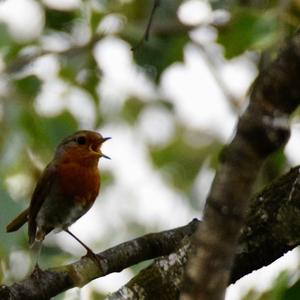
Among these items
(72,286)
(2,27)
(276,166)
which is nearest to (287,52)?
(72,286)

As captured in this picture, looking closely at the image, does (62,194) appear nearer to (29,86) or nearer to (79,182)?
(79,182)

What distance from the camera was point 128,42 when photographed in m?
6.04

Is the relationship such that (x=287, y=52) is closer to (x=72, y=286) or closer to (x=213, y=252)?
(x=213, y=252)

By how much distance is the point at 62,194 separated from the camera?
18.2 feet

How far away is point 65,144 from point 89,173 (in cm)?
35

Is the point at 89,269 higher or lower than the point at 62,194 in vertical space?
lower

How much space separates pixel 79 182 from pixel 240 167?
11.6 ft

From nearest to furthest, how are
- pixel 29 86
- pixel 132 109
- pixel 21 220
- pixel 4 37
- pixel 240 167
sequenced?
pixel 240 167 < pixel 21 220 < pixel 4 37 < pixel 29 86 < pixel 132 109

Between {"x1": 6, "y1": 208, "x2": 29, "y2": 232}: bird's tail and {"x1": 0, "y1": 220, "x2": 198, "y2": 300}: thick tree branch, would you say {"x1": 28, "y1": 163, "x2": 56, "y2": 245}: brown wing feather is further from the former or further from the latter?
{"x1": 0, "y1": 220, "x2": 198, "y2": 300}: thick tree branch

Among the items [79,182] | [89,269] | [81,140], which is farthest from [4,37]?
[89,269]

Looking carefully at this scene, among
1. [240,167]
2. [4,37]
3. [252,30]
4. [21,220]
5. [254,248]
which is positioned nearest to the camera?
[240,167]

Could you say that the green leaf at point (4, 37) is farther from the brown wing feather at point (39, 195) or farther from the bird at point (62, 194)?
the brown wing feather at point (39, 195)

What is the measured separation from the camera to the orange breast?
18.0ft

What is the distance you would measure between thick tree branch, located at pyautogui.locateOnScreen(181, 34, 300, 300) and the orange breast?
334 cm
